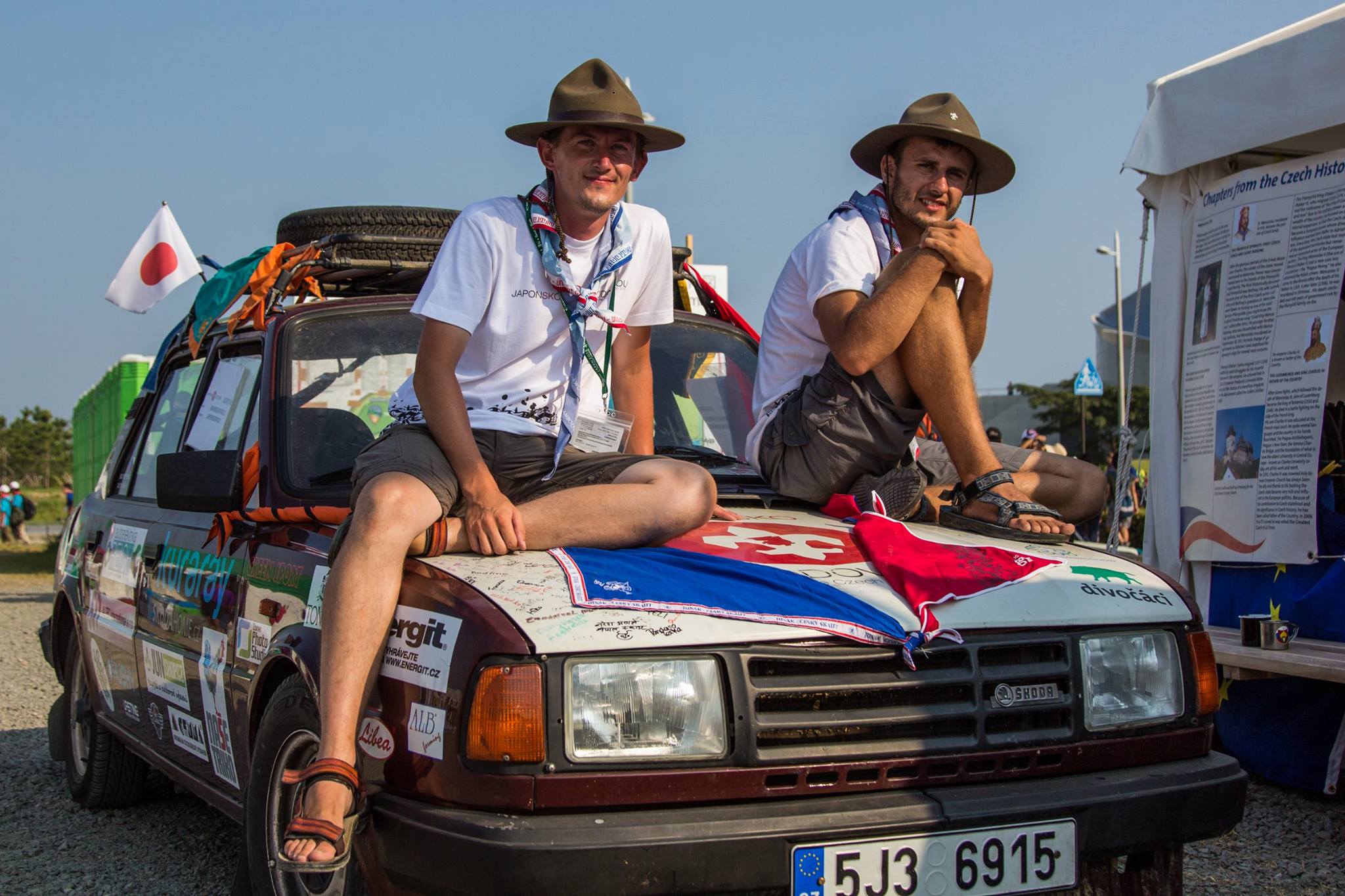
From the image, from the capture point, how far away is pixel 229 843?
4668mm

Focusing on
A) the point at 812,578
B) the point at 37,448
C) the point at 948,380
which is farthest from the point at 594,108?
the point at 37,448

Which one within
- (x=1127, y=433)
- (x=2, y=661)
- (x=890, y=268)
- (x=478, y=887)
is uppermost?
(x=890, y=268)

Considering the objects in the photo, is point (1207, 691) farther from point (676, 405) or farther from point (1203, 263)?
point (1203, 263)

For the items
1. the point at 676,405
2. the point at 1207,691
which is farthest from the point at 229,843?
the point at 1207,691

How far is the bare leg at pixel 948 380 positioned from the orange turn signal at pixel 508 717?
1851 millimetres

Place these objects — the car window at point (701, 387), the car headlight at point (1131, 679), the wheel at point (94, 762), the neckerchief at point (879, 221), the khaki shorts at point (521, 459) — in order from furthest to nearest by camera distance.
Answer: the wheel at point (94, 762) → the car window at point (701, 387) → the neckerchief at point (879, 221) → the khaki shorts at point (521, 459) → the car headlight at point (1131, 679)

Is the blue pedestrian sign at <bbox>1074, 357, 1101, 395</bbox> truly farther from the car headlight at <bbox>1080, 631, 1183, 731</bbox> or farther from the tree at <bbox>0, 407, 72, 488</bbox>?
the tree at <bbox>0, 407, 72, 488</bbox>

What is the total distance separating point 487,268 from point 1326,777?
3.75 m

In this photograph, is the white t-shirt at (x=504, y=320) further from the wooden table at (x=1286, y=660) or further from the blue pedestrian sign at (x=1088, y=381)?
the blue pedestrian sign at (x=1088, y=381)

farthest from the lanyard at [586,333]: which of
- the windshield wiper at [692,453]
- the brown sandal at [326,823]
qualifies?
the brown sandal at [326,823]

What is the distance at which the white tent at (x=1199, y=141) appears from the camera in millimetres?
5277

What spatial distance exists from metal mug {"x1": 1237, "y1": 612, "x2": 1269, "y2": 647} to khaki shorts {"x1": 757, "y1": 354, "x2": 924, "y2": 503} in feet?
6.17

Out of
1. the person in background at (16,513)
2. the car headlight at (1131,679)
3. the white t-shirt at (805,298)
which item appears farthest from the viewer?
the person in background at (16,513)

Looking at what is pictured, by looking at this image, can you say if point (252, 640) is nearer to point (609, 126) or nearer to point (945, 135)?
point (609, 126)
